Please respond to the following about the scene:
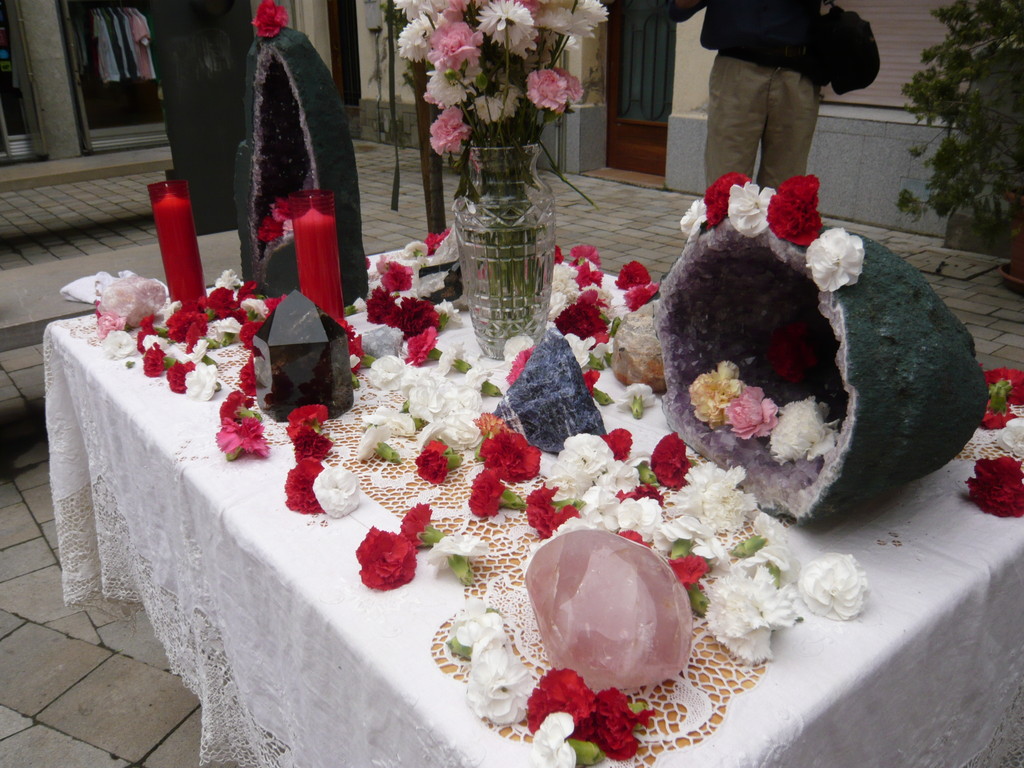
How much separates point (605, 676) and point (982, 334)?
3.65 metres

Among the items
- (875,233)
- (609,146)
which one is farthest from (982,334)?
(609,146)

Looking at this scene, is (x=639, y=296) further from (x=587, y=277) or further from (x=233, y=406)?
(x=233, y=406)

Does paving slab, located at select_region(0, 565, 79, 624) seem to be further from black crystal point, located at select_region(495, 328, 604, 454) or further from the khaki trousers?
the khaki trousers

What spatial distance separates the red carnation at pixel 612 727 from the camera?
0.76 meters

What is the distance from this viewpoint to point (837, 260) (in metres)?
0.97

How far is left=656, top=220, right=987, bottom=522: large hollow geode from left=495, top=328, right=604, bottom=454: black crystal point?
0.17 m

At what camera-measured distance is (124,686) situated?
2.03 meters

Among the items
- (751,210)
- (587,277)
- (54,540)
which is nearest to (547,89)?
(751,210)

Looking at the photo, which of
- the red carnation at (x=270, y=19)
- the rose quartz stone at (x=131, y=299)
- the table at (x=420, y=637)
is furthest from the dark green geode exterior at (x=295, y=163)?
the table at (x=420, y=637)

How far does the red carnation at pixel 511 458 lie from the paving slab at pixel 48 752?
125 cm

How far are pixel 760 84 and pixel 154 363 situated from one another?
8.40ft

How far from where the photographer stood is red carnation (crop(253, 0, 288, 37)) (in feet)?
5.97

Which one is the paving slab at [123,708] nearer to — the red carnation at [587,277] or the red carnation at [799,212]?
the red carnation at [587,277]

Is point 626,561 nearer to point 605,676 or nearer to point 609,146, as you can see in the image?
point 605,676
